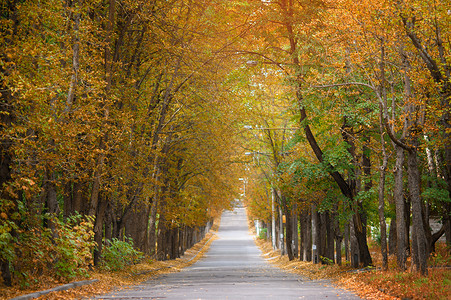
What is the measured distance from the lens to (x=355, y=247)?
2403cm

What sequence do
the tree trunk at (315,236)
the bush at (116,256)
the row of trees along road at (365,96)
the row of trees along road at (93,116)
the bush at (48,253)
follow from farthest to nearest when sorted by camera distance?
the tree trunk at (315,236) → the bush at (116,256) → the row of trees along road at (365,96) → the bush at (48,253) → the row of trees along road at (93,116)

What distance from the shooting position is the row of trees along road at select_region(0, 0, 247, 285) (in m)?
12.4

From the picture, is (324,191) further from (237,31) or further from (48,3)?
(48,3)

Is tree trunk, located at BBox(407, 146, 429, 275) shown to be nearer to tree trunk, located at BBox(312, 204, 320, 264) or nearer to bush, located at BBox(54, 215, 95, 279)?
bush, located at BBox(54, 215, 95, 279)

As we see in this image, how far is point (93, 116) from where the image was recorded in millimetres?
14711

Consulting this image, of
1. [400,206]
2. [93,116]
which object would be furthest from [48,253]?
[400,206]

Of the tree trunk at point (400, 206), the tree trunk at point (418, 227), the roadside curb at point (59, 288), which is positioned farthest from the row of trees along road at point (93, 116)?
the tree trunk at point (418, 227)

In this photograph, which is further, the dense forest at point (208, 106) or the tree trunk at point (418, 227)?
the tree trunk at point (418, 227)

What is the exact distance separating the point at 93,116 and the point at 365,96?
10982 millimetres

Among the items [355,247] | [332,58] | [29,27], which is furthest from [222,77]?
[29,27]

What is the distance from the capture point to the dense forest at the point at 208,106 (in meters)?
13.0

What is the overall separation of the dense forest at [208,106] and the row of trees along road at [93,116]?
0.30 feet

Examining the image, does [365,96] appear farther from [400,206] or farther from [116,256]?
[116,256]

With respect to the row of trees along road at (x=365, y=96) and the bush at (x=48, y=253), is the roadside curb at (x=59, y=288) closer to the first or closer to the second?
the bush at (x=48, y=253)
